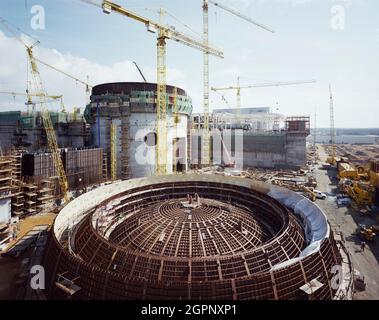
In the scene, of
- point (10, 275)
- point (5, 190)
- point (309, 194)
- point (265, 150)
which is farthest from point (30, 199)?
point (265, 150)

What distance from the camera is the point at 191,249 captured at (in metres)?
25.5

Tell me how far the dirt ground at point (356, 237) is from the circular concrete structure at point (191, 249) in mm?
6901

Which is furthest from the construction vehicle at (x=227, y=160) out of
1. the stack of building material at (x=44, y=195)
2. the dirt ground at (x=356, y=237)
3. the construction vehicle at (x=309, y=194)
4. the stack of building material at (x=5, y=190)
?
the stack of building material at (x=5, y=190)

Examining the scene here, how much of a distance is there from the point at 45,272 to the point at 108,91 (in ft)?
203

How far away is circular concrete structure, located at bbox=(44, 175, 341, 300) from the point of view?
19.6m

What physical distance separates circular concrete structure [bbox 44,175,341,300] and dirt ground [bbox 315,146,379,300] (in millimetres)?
6901

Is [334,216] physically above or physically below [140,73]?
below

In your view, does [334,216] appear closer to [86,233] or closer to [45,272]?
[86,233]

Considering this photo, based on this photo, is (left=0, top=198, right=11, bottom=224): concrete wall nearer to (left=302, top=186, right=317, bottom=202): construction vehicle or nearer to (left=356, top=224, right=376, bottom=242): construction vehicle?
(left=356, top=224, right=376, bottom=242): construction vehicle

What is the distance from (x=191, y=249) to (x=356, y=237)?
34.2 m

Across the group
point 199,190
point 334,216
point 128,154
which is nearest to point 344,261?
point 199,190
